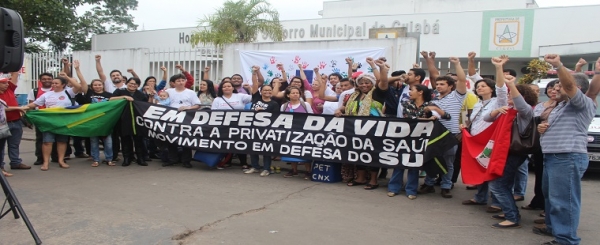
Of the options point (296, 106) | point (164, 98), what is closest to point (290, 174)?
point (296, 106)

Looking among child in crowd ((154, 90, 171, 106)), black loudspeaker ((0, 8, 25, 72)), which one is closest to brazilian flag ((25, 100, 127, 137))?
child in crowd ((154, 90, 171, 106))

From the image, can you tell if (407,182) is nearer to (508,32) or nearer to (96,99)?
(96,99)

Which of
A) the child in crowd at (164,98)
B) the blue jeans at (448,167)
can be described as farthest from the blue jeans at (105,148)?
the blue jeans at (448,167)

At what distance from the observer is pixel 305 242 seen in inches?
172

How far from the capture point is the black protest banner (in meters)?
6.30

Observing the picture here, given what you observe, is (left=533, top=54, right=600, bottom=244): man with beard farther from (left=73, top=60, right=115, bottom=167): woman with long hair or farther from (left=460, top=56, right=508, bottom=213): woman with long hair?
(left=73, top=60, right=115, bottom=167): woman with long hair

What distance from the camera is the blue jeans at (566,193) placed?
4277 mm

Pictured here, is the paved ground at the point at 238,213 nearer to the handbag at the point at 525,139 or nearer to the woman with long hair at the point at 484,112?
the woman with long hair at the point at 484,112

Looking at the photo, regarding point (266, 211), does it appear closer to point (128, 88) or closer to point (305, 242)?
point (305, 242)

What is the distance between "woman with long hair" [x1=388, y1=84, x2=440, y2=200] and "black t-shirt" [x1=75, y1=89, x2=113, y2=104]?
5.18 meters

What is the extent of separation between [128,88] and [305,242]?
5.33 meters

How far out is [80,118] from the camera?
312 inches

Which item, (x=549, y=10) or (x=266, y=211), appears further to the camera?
(x=549, y=10)

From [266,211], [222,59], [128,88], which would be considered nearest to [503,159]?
[266,211]
